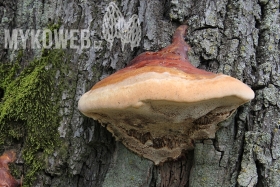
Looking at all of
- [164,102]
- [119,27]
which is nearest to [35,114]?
[119,27]

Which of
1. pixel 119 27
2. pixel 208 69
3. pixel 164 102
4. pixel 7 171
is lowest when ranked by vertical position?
pixel 7 171

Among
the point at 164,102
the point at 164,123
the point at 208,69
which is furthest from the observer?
the point at 208,69

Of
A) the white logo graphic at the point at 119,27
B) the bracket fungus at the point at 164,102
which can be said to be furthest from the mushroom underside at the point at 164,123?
the white logo graphic at the point at 119,27

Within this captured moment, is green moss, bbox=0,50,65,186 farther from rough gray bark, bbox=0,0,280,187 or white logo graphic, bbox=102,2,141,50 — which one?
white logo graphic, bbox=102,2,141,50

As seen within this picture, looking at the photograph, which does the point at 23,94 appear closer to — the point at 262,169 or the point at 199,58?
the point at 199,58

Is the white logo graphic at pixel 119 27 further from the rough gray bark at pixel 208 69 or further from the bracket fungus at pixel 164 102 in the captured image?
the bracket fungus at pixel 164 102

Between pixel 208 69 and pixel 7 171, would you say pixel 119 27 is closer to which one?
pixel 208 69
